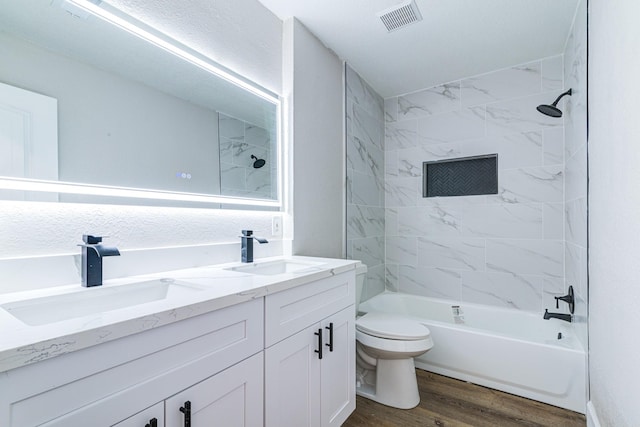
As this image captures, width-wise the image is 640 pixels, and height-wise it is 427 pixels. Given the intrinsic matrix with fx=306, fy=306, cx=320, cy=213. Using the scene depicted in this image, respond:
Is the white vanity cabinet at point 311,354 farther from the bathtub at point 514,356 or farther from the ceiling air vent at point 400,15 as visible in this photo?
the ceiling air vent at point 400,15

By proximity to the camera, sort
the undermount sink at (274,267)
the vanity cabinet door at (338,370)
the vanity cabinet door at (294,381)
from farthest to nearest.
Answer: the undermount sink at (274,267) < the vanity cabinet door at (338,370) < the vanity cabinet door at (294,381)

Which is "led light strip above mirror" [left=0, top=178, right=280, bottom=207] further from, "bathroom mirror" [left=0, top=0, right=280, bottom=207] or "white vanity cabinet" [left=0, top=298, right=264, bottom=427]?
"white vanity cabinet" [left=0, top=298, right=264, bottom=427]

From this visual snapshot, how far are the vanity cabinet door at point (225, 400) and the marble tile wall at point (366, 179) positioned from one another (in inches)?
60.9

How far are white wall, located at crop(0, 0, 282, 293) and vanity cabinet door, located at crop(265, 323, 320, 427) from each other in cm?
61

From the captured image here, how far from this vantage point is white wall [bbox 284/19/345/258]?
6.39ft

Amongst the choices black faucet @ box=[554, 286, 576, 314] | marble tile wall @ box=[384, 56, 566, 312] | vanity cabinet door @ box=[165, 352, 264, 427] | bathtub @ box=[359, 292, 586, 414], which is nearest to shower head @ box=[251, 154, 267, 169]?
vanity cabinet door @ box=[165, 352, 264, 427]

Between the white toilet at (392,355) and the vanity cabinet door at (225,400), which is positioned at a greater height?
the vanity cabinet door at (225,400)

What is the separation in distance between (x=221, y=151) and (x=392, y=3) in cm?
133

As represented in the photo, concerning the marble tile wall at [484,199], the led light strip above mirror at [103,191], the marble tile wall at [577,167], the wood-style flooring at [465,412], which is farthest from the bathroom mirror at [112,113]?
the marble tile wall at [577,167]

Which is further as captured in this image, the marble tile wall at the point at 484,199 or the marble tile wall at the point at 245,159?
the marble tile wall at the point at 484,199

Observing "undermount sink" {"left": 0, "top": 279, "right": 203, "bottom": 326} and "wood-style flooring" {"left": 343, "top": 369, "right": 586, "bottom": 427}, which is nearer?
"undermount sink" {"left": 0, "top": 279, "right": 203, "bottom": 326}

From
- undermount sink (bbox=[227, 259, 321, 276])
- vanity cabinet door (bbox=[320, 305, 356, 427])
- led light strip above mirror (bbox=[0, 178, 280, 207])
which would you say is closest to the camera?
led light strip above mirror (bbox=[0, 178, 280, 207])

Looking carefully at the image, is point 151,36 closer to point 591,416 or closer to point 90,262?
point 90,262

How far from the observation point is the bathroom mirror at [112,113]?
0.98 metres
